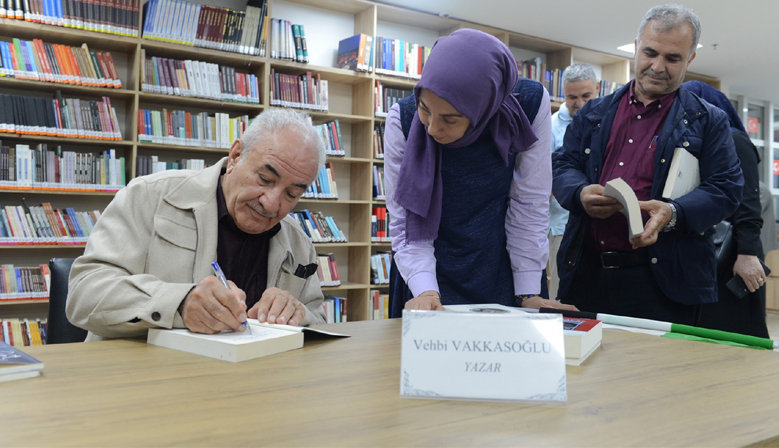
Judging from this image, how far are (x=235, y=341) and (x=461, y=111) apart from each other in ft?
2.50

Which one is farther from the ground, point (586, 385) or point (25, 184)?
point (25, 184)

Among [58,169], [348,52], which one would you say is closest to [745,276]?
[348,52]

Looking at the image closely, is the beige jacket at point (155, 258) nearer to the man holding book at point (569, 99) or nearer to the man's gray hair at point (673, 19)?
the man's gray hair at point (673, 19)

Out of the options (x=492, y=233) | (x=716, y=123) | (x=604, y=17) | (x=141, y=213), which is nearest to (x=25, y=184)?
(x=141, y=213)

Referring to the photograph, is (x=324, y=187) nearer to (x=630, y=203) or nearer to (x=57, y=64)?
(x=57, y=64)

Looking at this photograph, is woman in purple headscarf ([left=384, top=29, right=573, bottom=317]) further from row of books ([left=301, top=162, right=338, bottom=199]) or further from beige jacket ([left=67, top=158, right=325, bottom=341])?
row of books ([left=301, top=162, right=338, bottom=199])

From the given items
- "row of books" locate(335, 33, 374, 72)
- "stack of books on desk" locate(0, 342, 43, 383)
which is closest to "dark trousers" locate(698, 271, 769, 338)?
"stack of books on desk" locate(0, 342, 43, 383)

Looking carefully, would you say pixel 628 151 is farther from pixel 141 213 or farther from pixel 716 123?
pixel 141 213

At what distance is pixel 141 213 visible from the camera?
1.42 m

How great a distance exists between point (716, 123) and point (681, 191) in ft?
0.84

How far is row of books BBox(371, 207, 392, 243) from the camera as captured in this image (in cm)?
495

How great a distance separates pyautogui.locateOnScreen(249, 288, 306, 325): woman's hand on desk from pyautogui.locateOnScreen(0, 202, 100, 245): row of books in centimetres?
304

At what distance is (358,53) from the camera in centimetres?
477

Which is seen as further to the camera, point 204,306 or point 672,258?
point 672,258
